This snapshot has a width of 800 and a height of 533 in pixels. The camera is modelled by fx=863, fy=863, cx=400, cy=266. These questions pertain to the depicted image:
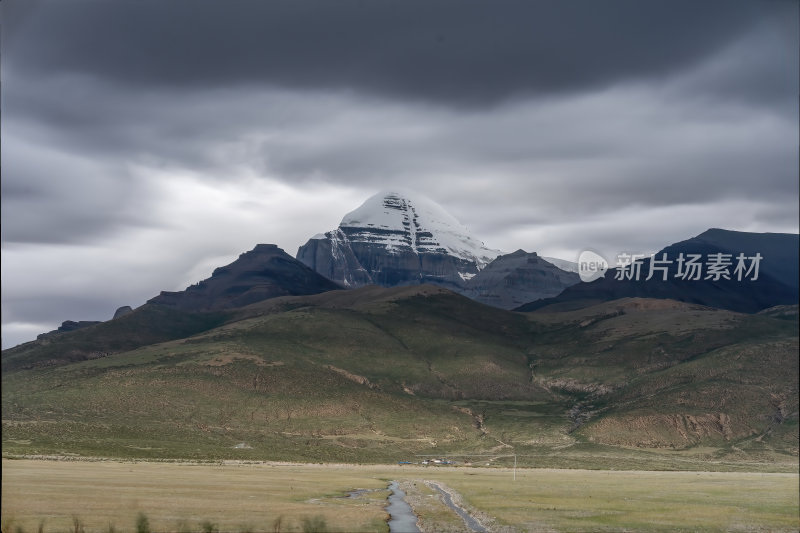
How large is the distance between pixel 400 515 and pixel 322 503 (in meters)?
11.0

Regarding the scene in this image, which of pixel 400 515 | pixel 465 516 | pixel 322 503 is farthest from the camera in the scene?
pixel 322 503

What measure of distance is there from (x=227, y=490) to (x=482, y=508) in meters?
34.8

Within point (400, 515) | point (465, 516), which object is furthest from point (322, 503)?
point (465, 516)

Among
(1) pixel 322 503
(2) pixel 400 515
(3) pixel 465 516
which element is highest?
Result: (1) pixel 322 503

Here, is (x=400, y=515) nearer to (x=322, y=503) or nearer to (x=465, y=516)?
(x=465, y=516)

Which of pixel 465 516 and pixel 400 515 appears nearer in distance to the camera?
pixel 400 515

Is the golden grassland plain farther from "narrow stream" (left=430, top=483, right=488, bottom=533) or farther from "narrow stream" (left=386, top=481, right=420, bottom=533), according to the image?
"narrow stream" (left=430, top=483, right=488, bottom=533)

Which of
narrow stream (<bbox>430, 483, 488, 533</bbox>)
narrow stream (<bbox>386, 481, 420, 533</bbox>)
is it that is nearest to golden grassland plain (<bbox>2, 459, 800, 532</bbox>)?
narrow stream (<bbox>386, 481, 420, 533</bbox>)

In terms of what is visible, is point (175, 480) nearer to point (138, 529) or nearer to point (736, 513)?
point (138, 529)

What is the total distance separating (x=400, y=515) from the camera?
10331 centimetres

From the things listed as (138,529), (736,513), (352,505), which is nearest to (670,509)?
(736,513)

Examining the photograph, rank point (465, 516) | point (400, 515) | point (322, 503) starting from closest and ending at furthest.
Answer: point (400, 515) → point (465, 516) → point (322, 503)

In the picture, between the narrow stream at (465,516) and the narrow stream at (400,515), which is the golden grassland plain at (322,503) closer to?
the narrow stream at (400,515)

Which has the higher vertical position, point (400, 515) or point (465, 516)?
point (400, 515)
